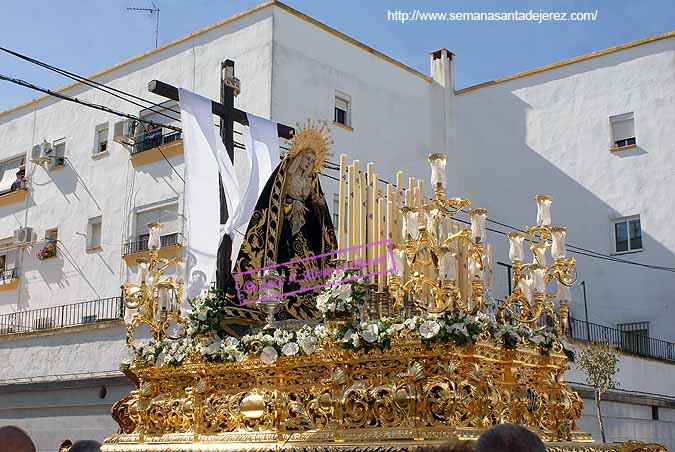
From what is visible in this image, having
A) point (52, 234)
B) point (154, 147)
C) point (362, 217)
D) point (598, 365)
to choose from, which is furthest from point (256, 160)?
point (52, 234)

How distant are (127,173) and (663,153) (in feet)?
43.1

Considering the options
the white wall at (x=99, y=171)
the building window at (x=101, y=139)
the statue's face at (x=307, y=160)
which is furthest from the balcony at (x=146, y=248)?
the statue's face at (x=307, y=160)

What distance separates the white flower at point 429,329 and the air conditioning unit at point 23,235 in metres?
18.9

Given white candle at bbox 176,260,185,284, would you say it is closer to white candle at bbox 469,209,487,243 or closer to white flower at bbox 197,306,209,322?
white flower at bbox 197,306,209,322

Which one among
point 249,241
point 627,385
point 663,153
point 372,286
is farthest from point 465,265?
point 663,153

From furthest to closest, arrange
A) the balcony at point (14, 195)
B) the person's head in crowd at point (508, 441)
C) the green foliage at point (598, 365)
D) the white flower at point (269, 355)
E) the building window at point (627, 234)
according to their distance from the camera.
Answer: the balcony at point (14, 195) < the building window at point (627, 234) < the green foliage at point (598, 365) < the white flower at point (269, 355) < the person's head in crowd at point (508, 441)

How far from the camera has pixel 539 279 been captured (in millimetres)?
8312

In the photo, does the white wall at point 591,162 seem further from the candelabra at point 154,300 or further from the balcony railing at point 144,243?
the candelabra at point 154,300

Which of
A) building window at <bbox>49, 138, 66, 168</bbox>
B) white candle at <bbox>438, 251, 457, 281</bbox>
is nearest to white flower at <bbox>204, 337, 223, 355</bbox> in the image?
white candle at <bbox>438, 251, 457, 281</bbox>

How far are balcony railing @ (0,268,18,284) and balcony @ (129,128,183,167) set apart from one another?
541cm

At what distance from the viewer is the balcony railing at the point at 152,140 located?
20625 millimetres

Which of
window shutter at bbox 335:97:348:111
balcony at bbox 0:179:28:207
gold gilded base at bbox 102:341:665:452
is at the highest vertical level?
window shutter at bbox 335:97:348:111

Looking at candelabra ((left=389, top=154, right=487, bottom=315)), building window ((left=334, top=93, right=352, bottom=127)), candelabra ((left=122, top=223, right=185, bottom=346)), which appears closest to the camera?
candelabra ((left=389, top=154, right=487, bottom=315))

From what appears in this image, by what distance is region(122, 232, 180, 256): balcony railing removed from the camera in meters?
20.2
